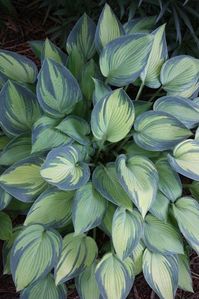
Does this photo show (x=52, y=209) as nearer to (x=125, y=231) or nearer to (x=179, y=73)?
(x=125, y=231)

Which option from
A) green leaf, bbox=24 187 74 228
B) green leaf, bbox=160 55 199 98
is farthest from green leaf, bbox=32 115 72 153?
green leaf, bbox=160 55 199 98

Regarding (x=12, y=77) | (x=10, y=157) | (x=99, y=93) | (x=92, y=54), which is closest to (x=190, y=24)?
(x=92, y=54)

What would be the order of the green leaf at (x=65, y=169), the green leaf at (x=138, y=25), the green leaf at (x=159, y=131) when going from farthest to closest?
the green leaf at (x=138, y=25) < the green leaf at (x=159, y=131) < the green leaf at (x=65, y=169)

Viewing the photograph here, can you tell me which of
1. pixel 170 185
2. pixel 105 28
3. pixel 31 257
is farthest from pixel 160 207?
pixel 105 28

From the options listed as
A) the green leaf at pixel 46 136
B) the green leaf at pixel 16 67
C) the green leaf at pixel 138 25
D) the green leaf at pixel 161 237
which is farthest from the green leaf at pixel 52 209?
the green leaf at pixel 138 25

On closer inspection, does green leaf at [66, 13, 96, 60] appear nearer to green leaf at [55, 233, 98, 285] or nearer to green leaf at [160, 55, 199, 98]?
green leaf at [160, 55, 199, 98]

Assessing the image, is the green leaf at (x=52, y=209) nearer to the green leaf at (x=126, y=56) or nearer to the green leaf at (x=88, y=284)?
the green leaf at (x=88, y=284)
